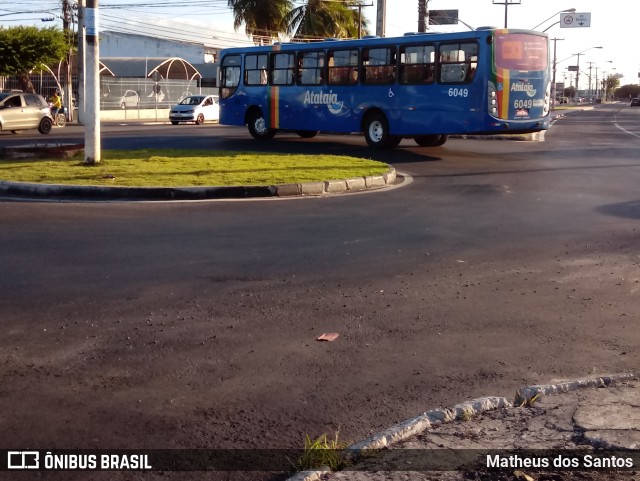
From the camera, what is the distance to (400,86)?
22.6 meters

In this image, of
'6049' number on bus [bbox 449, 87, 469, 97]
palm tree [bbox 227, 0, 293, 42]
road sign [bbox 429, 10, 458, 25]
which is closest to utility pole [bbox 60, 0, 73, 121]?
palm tree [bbox 227, 0, 293, 42]

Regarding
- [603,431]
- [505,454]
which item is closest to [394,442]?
[505,454]

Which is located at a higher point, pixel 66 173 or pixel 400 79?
pixel 400 79

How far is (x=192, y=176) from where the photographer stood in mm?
15008

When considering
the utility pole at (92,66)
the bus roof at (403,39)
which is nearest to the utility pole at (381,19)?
the bus roof at (403,39)

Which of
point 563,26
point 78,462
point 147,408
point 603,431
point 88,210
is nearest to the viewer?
point 78,462

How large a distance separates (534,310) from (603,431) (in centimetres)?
271

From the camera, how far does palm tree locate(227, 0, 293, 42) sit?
52.9 m

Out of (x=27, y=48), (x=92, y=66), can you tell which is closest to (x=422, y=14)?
(x=27, y=48)

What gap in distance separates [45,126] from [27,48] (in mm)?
9482

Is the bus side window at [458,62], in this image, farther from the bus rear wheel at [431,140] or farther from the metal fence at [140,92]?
the metal fence at [140,92]

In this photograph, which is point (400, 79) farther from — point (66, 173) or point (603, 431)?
point (603, 431)

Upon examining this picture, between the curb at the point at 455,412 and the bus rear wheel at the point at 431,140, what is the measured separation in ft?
65.2

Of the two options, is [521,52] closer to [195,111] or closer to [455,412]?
[455,412]
